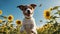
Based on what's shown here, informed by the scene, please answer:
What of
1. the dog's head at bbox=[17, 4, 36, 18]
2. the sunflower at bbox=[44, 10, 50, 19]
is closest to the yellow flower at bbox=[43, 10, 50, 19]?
the sunflower at bbox=[44, 10, 50, 19]

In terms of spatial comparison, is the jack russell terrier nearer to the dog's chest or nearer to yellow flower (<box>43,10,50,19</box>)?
the dog's chest

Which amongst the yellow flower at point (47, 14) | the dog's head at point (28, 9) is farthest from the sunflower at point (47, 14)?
the dog's head at point (28, 9)

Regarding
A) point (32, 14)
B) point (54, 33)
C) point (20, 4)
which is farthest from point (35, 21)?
point (54, 33)

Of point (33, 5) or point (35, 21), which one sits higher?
point (33, 5)

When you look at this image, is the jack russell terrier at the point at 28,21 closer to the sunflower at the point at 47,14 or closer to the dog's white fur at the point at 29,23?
the dog's white fur at the point at 29,23

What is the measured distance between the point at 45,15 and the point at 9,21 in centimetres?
36

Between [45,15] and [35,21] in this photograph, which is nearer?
[45,15]

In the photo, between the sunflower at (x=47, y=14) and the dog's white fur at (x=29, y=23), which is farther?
the dog's white fur at (x=29, y=23)

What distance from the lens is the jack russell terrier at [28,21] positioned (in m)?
1.64

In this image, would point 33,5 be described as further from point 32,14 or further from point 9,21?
point 9,21

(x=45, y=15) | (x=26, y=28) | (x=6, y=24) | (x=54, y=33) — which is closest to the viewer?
(x=54, y=33)

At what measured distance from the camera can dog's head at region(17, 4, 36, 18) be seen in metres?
1.61

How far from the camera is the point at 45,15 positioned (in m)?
1.57

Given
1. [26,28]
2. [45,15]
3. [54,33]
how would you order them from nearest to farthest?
[54,33]
[45,15]
[26,28]
